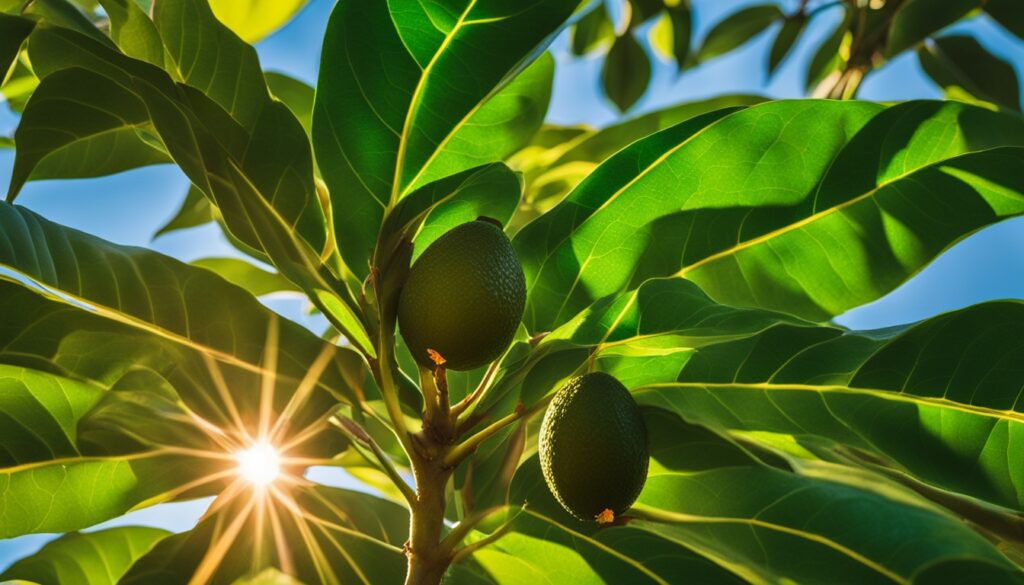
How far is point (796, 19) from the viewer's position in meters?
2.70

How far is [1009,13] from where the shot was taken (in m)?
2.22

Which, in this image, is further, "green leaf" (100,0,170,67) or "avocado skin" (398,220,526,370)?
"green leaf" (100,0,170,67)

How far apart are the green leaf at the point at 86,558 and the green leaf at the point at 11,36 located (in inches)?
24.9

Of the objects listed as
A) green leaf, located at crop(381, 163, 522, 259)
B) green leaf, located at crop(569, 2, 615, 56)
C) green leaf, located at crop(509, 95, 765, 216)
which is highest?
A: green leaf, located at crop(569, 2, 615, 56)

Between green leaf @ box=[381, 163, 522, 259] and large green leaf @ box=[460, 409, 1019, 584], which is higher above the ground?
green leaf @ box=[381, 163, 522, 259]

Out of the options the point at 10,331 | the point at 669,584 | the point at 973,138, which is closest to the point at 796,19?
the point at 973,138

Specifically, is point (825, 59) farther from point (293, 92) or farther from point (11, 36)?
point (11, 36)

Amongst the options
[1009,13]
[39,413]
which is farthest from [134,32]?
[1009,13]

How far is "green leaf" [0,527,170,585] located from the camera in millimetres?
1271

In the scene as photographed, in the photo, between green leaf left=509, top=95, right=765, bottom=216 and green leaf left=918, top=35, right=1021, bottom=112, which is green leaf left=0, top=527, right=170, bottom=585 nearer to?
green leaf left=509, top=95, right=765, bottom=216

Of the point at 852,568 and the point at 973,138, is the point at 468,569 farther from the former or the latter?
the point at 973,138

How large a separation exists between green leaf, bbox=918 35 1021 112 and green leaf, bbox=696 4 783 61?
0.55 m

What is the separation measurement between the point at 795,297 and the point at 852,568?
388 millimetres

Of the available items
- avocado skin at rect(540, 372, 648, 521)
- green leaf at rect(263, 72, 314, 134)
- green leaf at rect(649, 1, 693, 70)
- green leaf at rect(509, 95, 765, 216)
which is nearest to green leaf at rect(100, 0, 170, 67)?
avocado skin at rect(540, 372, 648, 521)
